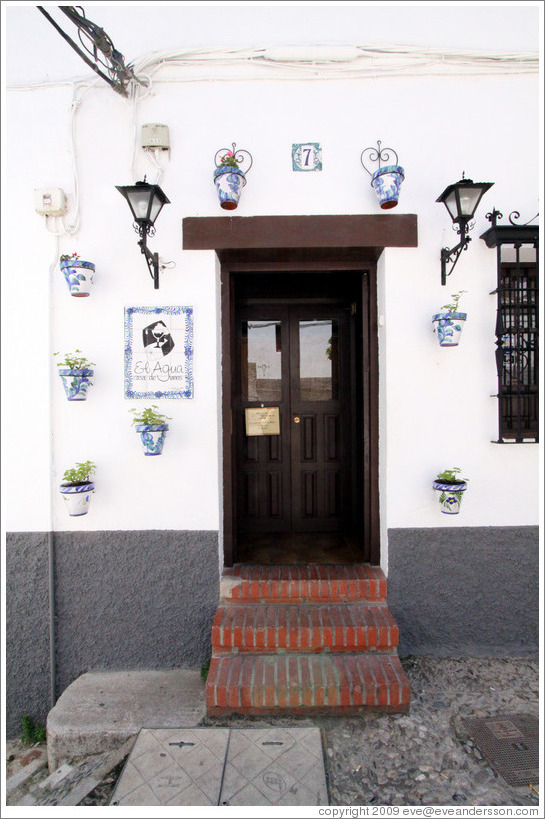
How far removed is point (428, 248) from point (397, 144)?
0.85 m

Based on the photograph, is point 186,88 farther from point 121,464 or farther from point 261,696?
point 261,696

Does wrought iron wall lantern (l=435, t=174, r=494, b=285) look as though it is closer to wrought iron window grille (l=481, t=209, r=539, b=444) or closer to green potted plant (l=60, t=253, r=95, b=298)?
wrought iron window grille (l=481, t=209, r=539, b=444)

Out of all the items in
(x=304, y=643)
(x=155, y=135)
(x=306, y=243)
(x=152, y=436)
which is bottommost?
(x=304, y=643)

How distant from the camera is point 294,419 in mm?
4430

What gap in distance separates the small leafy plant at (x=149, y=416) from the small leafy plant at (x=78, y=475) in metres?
0.50

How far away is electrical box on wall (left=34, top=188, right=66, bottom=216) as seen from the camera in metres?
3.09

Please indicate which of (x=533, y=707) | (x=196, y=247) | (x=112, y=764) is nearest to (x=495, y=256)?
(x=196, y=247)

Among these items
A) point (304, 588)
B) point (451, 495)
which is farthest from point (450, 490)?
point (304, 588)

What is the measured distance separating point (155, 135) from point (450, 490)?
137 inches

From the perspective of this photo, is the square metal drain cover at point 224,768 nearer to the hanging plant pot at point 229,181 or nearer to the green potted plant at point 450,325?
the green potted plant at point 450,325

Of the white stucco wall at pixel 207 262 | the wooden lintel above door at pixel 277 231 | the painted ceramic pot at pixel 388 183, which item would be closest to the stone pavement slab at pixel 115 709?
the white stucco wall at pixel 207 262

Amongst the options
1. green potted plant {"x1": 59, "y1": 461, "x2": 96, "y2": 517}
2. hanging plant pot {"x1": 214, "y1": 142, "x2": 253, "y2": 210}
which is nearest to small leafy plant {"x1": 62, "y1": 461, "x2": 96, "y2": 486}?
green potted plant {"x1": 59, "y1": 461, "x2": 96, "y2": 517}

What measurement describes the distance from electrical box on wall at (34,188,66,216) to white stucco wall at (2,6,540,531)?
125mm

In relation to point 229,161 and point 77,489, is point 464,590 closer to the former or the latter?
point 77,489
